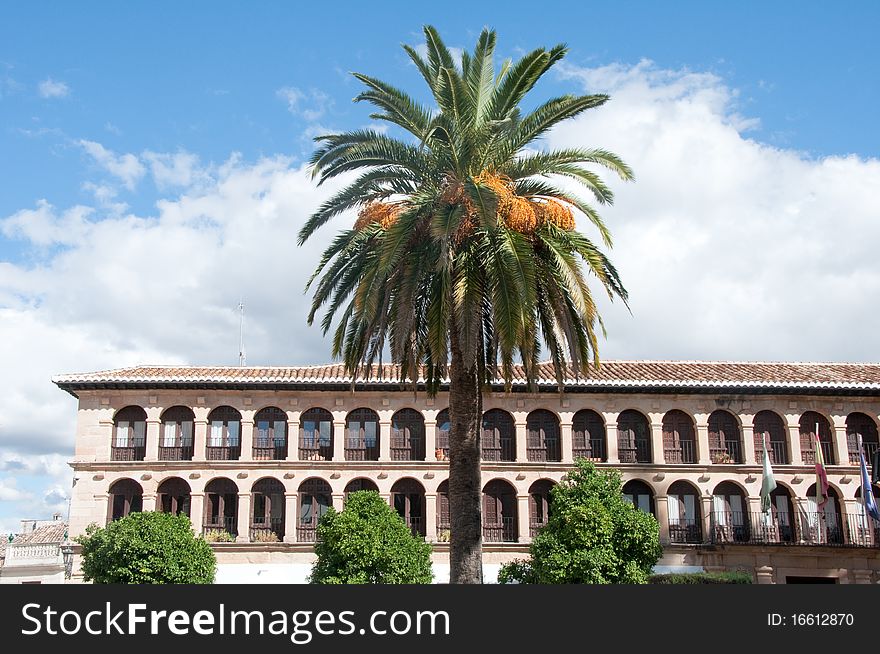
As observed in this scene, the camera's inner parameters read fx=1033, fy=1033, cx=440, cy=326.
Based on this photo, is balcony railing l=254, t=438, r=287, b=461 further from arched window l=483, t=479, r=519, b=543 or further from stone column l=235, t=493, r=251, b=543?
arched window l=483, t=479, r=519, b=543

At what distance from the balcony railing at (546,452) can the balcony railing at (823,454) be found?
391 inches

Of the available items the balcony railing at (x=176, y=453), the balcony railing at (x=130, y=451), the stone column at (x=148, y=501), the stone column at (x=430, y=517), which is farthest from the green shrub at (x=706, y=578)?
the balcony railing at (x=130, y=451)

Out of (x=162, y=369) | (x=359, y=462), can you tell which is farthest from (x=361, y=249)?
(x=162, y=369)

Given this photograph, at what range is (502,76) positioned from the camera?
24703mm

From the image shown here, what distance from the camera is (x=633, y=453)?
41625 mm

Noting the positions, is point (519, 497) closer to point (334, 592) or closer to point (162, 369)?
point (162, 369)

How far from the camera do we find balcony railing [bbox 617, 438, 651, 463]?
41.6 metres

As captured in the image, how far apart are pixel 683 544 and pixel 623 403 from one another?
5924 millimetres

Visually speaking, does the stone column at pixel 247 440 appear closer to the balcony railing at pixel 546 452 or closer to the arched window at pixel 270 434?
the arched window at pixel 270 434

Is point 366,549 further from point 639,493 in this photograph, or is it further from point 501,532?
point 639,493

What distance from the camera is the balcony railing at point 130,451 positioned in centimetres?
4069

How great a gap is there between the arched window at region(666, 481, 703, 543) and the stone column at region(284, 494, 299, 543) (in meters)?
14.7

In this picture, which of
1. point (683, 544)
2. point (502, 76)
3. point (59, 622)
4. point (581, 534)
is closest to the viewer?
point (59, 622)

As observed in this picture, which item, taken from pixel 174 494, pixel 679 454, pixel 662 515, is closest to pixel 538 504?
pixel 662 515
